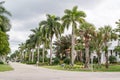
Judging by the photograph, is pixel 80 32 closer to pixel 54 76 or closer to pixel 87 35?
pixel 87 35

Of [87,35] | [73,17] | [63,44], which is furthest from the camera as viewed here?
[63,44]

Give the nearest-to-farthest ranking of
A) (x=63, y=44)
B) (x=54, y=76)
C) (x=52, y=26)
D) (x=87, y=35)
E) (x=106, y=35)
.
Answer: (x=54, y=76)
(x=87, y=35)
(x=106, y=35)
(x=52, y=26)
(x=63, y=44)

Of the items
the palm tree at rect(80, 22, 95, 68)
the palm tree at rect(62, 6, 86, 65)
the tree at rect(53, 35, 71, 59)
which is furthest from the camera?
the tree at rect(53, 35, 71, 59)

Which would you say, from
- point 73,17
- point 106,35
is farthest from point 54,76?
point 73,17

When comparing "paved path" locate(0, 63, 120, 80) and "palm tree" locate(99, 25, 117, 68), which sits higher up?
"palm tree" locate(99, 25, 117, 68)

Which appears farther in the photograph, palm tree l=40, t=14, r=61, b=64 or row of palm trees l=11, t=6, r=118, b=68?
palm tree l=40, t=14, r=61, b=64

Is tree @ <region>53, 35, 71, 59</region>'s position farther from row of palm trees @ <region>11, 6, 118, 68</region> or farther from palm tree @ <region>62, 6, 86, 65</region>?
palm tree @ <region>62, 6, 86, 65</region>

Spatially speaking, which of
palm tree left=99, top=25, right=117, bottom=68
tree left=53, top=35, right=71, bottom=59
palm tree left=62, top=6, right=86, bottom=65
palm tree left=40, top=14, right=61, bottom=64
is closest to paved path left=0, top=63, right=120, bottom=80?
palm tree left=99, top=25, right=117, bottom=68

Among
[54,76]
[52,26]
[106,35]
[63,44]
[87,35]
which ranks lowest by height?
[54,76]

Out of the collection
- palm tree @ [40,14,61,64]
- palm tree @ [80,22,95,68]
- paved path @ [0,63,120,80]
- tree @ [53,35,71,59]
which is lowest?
paved path @ [0,63,120,80]

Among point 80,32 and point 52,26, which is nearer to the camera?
point 80,32

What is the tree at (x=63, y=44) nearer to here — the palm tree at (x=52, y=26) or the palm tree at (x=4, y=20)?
the palm tree at (x=52, y=26)

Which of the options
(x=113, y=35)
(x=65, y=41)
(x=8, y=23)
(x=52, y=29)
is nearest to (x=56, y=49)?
(x=65, y=41)

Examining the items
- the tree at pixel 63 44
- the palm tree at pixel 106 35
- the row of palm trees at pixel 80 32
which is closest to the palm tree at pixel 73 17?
the row of palm trees at pixel 80 32
